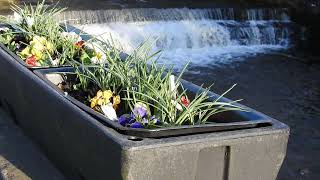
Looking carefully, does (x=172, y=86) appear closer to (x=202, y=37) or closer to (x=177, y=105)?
(x=177, y=105)

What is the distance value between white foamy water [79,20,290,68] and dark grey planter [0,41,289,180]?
27.7 ft

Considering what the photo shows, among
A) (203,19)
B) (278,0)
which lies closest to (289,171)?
(203,19)

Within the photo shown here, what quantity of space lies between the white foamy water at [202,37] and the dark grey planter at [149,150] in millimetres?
8429

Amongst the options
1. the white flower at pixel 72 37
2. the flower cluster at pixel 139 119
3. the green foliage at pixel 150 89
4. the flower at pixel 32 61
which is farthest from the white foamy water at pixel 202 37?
the flower cluster at pixel 139 119

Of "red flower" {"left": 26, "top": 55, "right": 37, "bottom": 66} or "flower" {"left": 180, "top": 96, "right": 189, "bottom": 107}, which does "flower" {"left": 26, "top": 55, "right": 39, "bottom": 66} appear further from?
"flower" {"left": 180, "top": 96, "right": 189, "bottom": 107}

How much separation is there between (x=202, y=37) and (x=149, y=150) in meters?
11.0

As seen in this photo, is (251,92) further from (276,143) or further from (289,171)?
(276,143)

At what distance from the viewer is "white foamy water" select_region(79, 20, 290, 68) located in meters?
12.1

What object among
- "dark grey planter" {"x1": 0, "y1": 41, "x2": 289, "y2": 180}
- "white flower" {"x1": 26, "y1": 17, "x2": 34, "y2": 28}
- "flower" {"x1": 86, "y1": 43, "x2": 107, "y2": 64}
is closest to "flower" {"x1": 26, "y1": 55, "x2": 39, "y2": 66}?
"flower" {"x1": 86, "y1": 43, "x2": 107, "y2": 64}

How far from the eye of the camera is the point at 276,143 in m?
2.65

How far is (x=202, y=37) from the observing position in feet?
43.1

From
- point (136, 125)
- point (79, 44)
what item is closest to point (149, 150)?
point (136, 125)

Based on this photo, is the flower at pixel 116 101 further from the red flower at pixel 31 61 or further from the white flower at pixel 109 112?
the red flower at pixel 31 61

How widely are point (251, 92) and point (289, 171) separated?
11.0 ft
